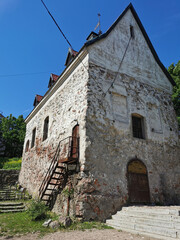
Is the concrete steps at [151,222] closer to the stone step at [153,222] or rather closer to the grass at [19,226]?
the stone step at [153,222]

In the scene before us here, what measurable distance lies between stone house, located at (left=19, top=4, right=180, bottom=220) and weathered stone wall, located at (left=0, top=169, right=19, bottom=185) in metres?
3.77

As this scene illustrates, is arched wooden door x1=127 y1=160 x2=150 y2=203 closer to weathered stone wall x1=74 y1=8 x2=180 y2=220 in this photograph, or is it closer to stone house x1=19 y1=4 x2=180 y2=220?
stone house x1=19 y1=4 x2=180 y2=220

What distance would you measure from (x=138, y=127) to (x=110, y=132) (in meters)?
2.42

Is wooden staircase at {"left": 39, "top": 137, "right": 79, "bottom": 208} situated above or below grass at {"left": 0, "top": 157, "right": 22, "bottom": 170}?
below

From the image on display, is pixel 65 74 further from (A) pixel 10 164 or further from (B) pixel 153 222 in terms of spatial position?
(A) pixel 10 164

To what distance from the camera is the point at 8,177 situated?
1667cm

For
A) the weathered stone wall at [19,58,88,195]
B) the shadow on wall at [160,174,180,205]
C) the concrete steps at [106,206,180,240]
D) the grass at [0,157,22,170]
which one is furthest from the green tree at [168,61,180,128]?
the grass at [0,157,22,170]

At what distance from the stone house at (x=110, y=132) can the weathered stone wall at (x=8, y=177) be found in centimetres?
377

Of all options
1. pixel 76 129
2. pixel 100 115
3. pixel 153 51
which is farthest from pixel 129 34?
pixel 76 129

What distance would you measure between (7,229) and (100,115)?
Result: 562cm

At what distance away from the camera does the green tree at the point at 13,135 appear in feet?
99.9

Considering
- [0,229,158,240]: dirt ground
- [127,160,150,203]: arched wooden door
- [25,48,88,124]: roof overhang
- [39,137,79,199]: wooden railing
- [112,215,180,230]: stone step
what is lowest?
[0,229,158,240]: dirt ground

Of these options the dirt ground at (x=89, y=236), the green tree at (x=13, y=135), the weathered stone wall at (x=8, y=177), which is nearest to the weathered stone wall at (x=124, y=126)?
the dirt ground at (x=89, y=236)

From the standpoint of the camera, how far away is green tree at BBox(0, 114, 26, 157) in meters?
30.5
